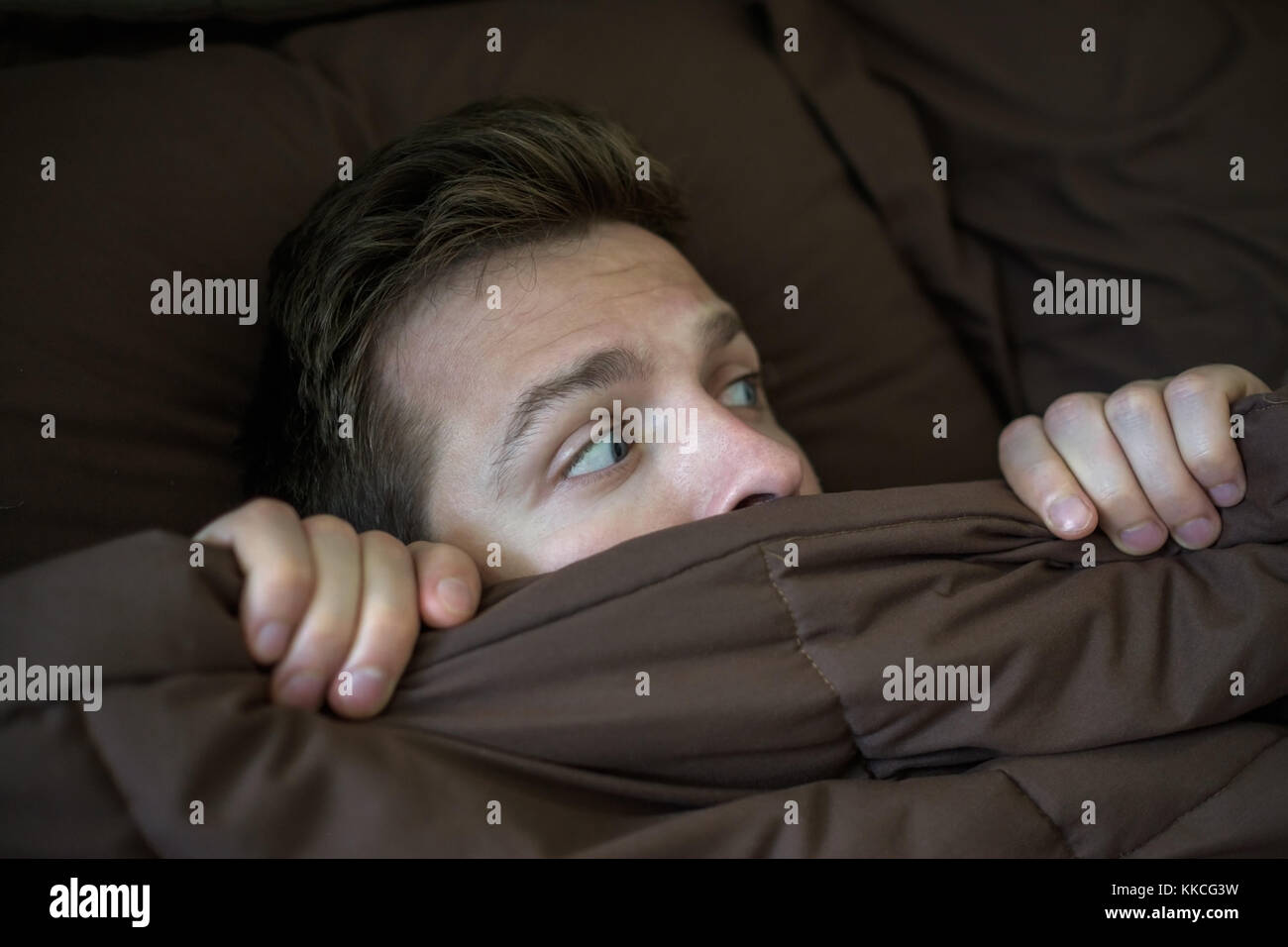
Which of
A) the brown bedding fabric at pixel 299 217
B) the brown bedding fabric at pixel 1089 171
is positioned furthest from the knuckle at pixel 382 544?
the brown bedding fabric at pixel 1089 171

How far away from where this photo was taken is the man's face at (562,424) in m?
1.08

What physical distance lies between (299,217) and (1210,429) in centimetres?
105

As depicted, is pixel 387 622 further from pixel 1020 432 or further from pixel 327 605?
pixel 1020 432

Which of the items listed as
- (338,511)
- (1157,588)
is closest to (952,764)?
(1157,588)

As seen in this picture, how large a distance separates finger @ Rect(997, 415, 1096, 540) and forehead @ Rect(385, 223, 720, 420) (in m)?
0.35

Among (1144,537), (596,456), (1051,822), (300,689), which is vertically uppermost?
(596,456)

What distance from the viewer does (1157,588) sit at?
0.97 metres

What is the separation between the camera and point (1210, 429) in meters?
1.01

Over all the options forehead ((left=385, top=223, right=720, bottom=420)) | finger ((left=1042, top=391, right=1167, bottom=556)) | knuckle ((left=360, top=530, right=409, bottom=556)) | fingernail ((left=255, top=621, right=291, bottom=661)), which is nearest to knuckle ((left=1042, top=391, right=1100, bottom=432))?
finger ((left=1042, top=391, right=1167, bottom=556))

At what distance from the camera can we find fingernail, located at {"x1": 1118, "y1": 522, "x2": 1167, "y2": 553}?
3.33ft

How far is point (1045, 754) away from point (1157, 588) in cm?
20

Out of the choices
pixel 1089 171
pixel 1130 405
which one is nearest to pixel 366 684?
pixel 1130 405
